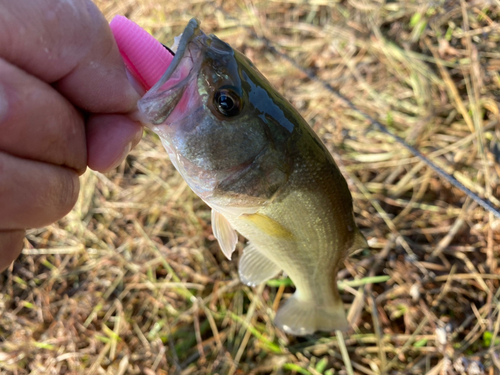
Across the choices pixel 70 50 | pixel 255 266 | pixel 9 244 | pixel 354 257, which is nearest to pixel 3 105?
pixel 70 50

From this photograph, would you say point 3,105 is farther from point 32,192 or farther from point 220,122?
point 220,122

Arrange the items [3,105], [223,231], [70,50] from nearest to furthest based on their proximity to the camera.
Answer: [3,105]
[70,50]
[223,231]

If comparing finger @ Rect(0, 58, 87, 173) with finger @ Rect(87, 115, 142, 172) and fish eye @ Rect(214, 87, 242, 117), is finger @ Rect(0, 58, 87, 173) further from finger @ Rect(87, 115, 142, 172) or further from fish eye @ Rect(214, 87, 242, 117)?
fish eye @ Rect(214, 87, 242, 117)

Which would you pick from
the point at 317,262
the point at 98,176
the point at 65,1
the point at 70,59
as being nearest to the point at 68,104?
the point at 70,59

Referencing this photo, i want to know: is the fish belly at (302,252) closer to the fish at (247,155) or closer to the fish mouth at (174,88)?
the fish at (247,155)

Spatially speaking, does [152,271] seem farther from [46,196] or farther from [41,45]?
[41,45]
